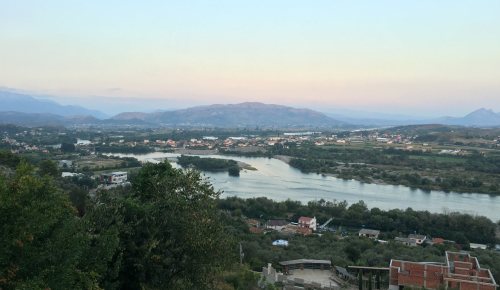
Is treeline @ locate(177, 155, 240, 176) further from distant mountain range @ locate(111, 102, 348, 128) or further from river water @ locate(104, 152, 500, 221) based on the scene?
distant mountain range @ locate(111, 102, 348, 128)

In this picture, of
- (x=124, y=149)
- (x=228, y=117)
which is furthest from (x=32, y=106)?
(x=124, y=149)

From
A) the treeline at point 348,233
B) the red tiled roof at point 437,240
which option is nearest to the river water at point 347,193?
the treeline at point 348,233

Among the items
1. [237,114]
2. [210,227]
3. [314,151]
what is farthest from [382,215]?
[237,114]

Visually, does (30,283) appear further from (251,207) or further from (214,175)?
(214,175)

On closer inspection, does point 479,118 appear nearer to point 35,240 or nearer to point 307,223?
point 307,223

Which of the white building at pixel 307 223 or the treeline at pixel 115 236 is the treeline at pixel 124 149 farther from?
the treeline at pixel 115 236

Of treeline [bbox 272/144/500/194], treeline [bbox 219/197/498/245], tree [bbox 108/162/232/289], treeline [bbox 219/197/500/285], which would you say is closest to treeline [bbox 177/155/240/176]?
treeline [bbox 272/144/500/194]

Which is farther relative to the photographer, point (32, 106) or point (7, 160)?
Answer: point (32, 106)
